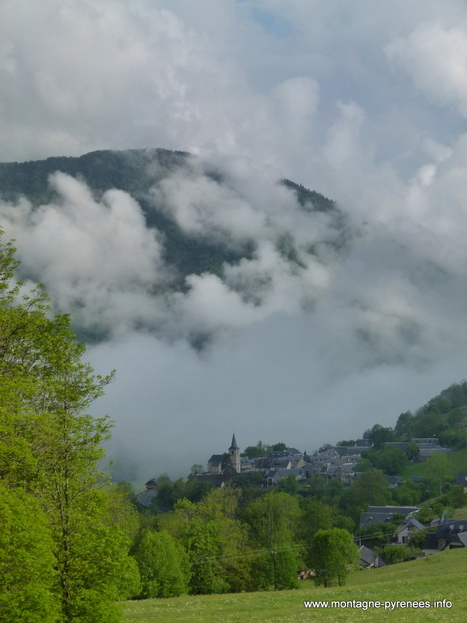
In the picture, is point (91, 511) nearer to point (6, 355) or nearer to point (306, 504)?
point (6, 355)

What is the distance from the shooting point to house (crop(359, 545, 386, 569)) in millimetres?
84500

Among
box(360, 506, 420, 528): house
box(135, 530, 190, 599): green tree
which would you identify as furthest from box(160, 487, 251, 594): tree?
box(360, 506, 420, 528): house

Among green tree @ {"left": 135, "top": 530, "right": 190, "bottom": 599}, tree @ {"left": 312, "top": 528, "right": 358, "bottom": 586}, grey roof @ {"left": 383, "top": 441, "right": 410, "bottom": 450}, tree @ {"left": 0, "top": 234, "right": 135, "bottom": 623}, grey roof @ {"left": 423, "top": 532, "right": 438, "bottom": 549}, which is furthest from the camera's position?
grey roof @ {"left": 383, "top": 441, "right": 410, "bottom": 450}

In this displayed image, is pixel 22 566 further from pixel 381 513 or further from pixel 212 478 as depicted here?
pixel 212 478

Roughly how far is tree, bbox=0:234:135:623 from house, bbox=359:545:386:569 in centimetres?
7097

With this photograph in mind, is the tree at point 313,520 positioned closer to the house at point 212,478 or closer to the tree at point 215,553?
the tree at point 215,553

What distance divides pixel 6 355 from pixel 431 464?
416 ft

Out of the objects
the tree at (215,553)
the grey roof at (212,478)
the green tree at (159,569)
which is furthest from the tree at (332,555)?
the grey roof at (212,478)

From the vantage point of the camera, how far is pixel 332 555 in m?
59.9

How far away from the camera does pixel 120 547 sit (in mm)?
21625

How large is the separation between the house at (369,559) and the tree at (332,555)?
81.6 ft

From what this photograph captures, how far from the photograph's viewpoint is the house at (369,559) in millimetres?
84500

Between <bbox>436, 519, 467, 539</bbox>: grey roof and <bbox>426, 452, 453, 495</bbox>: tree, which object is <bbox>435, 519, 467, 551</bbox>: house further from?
<bbox>426, 452, 453, 495</bbox>: tree

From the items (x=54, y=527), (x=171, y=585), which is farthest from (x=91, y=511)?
(x=171, y=585)
